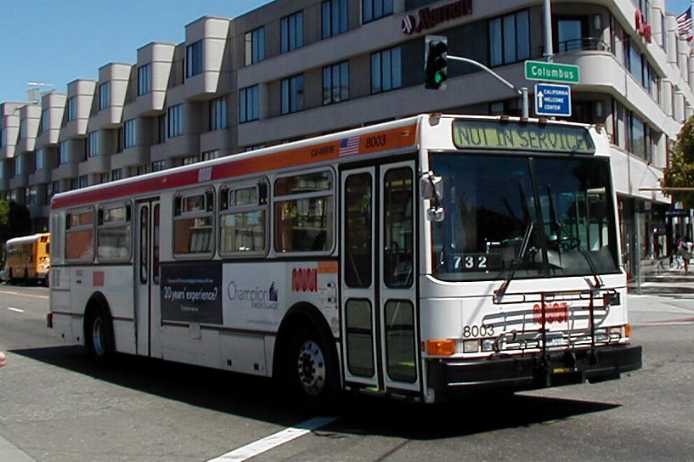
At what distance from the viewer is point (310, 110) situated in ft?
156

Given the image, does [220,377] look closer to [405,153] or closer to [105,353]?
[105,353]

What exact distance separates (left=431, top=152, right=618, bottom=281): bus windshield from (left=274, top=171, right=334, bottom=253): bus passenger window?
1.66 meters

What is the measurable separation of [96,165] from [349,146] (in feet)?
229

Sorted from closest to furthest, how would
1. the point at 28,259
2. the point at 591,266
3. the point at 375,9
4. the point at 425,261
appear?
the point at 425,261, the point at 591,266, the point at 375,9, the point at 28,259

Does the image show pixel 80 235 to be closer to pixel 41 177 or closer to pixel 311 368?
pixel 311 368

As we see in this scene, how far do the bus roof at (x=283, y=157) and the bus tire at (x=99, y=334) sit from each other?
196cm

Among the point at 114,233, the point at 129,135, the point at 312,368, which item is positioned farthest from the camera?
the point at 129,135

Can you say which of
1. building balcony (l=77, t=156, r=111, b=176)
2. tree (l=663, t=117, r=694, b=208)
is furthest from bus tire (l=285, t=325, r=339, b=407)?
building balcony (l=77, t=156, r=111, b=176)

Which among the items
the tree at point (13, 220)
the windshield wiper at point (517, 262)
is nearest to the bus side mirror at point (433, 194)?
the windshield wiper at point (517, 262)

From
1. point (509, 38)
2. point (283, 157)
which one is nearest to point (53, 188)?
point (509, 38)

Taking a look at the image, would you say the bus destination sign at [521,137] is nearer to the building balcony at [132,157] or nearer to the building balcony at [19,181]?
the building balcony at [132,157]

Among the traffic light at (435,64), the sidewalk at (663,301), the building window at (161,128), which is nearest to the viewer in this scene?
the traffic light at (435,64)

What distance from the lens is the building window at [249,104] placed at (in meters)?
52.6

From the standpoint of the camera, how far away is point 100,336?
14695 mm
